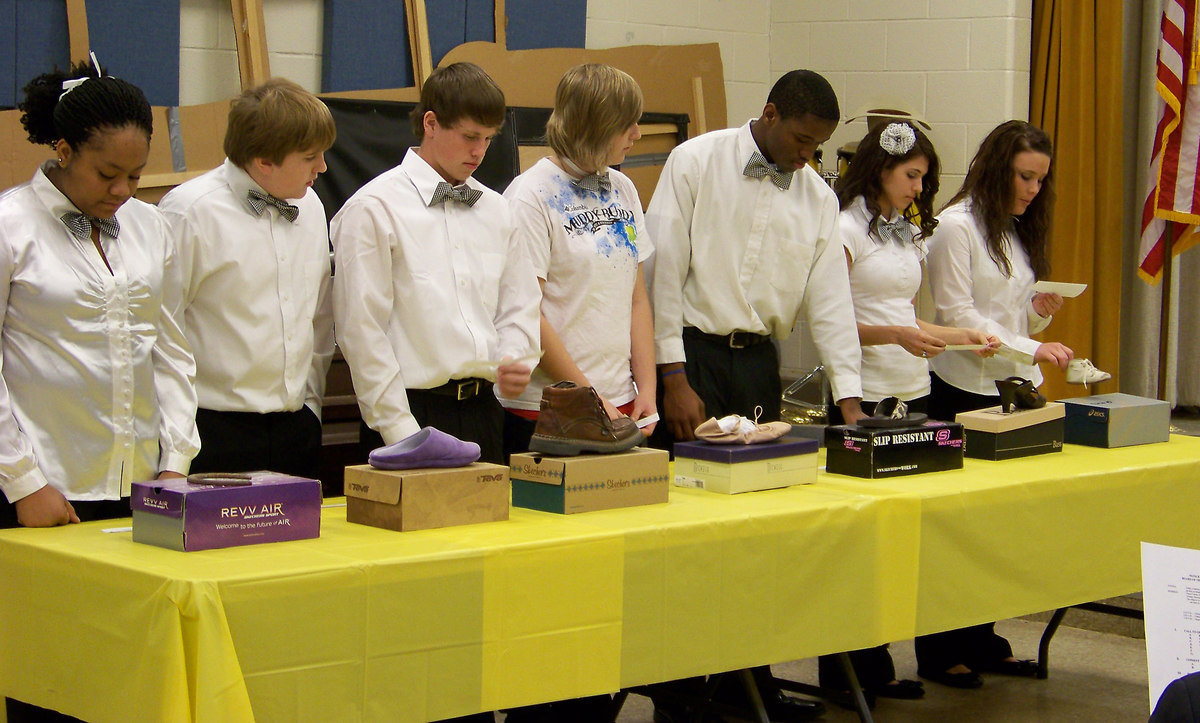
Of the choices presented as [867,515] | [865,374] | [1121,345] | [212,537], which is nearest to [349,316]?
[212,537]

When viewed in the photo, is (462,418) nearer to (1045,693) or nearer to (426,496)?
(426,496)

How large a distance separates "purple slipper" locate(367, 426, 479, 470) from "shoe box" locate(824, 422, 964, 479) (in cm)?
96

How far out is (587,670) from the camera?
7.00 feet

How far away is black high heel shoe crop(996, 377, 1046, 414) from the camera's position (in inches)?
123

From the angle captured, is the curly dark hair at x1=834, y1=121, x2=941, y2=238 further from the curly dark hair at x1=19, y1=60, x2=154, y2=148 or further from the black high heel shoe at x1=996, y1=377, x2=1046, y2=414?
the curly dark hair at x1=19, y1=60, x2=154, y2=148

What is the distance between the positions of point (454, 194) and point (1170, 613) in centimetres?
163

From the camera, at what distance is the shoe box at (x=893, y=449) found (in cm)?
275

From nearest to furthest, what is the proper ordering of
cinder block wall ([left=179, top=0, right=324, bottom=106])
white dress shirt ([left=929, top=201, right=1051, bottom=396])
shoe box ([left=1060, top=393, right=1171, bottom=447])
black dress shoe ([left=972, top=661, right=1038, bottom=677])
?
shoe box ([left=1060, top=393, right=1171, bottom=447]) < white dress shirt ([left=929, top=201, right=1051, bottom=396]) < black dress shoe ([left=972, top=661, right=1038, bottom=677]) < cinder block wall ([left=179, top=0, right=324, bottom=106])

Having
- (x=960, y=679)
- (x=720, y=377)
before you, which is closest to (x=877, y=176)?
(x=720, y=377)

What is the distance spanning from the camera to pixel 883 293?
3.70 metres

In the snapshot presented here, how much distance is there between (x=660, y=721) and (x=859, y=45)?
3.23 meters

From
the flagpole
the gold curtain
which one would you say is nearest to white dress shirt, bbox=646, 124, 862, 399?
the gold curtain

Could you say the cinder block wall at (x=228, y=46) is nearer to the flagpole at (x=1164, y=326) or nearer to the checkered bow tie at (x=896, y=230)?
the checkered bow tie at (x=896, y=230)

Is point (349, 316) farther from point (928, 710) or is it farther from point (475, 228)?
point (928, 710)
